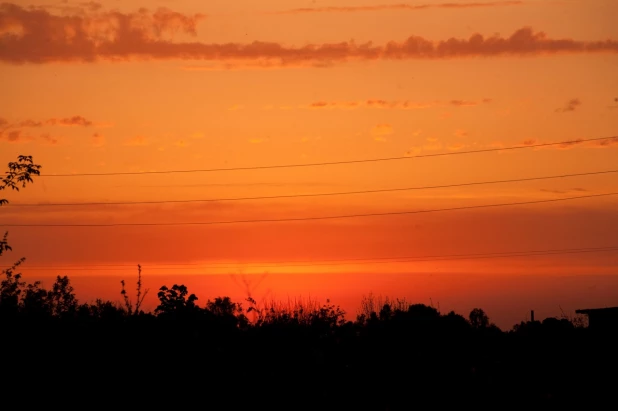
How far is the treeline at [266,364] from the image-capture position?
1955 centimetres

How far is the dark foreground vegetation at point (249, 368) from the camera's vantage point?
19219 mm

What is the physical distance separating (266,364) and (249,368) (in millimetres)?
675

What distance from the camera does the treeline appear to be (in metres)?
19.5

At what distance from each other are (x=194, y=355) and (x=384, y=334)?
25.4ft

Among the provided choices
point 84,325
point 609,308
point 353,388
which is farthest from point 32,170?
point 609,308

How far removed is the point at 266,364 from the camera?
860 inches

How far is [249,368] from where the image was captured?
21.3m

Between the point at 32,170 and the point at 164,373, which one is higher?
the point at 32,170

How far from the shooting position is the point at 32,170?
28547mm

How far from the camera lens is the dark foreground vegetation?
757 inches

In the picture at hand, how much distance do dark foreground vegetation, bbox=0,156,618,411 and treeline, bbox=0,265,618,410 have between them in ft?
0.11

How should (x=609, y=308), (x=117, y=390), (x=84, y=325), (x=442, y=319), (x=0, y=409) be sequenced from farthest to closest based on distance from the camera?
(x=609, y=308) < (x=442, y=319) < (x=84, y=325) < (x=117, y=390) < (x=0, y=409)

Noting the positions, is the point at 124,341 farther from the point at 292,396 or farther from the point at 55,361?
the point at 292,396

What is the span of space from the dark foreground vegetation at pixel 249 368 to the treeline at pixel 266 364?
32 millimetres
